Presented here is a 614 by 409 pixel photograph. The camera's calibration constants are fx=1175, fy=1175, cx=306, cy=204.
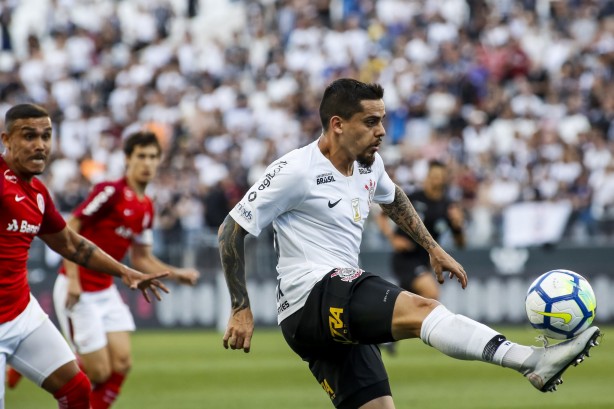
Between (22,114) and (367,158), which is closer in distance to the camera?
(367,158)

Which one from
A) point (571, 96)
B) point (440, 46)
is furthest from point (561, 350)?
point (440, 46)

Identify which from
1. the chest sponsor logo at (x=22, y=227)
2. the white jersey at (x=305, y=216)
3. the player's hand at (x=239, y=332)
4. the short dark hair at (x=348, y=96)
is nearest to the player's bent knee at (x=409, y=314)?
the white jersey at (x=305, y=216)

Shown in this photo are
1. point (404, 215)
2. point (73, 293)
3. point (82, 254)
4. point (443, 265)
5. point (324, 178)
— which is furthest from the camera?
point (73, 293)

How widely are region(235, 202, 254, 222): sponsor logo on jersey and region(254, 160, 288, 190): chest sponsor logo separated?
0.14 meters

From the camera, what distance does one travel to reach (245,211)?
6.94 meters

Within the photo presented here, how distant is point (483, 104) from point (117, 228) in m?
15.0

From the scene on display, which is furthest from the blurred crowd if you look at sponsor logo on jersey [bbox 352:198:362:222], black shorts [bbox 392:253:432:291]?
sponsor logo on jersey [bbox 352:198:362:222]

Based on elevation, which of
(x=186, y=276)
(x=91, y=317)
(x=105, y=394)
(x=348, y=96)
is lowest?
(x=105, y=394)

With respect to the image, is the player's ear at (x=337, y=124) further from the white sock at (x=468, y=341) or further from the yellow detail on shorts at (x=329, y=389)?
the yellow detail on shorts at (x=329, y=389)

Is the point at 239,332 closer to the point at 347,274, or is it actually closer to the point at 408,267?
the point at 347,274

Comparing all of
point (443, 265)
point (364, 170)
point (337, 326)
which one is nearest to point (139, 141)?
point (364, 170)

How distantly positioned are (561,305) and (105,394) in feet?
17.0

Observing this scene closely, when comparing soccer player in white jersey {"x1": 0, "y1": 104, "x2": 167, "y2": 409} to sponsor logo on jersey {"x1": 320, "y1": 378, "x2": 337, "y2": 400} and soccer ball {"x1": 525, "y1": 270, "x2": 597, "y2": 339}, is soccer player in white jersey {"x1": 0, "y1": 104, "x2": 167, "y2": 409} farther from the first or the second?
soccer ball {"x1": 525, "y1": 270, "x2": 597, "y2": 339}

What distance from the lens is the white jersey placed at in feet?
22.8
